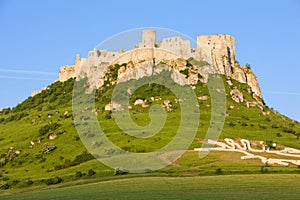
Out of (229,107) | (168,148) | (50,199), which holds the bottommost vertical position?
(50,199)

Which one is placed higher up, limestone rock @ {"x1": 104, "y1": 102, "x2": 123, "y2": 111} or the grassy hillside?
limestone rock @ {"x1": 104, "y1": 102, "x2": 123, "y2": 111}

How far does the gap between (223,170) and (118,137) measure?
177ft

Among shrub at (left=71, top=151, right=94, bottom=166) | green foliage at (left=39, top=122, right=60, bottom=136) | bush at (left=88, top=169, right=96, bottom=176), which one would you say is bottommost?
bush at (left=88, top=169, right=96, bottom=176)

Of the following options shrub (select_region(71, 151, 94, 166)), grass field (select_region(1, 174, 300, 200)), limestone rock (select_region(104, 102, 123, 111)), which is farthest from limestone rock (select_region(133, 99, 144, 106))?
grass field (select_region(1, 174, 300, 200))

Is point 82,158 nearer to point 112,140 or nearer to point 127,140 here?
point 127,140

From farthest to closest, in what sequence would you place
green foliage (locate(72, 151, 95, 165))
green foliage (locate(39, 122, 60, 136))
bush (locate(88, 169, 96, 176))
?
green foliage (locate(39, 122, 60, 136))
green foliage (locate(72, 151, 95, 165))
bush (locate(88, 169, 96, 176))

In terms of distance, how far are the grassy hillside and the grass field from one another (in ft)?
25.8

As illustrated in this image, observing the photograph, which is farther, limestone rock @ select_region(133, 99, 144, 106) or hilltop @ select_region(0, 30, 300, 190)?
limestone rock @ select_region(133, 99, 144, 106)

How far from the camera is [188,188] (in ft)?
284

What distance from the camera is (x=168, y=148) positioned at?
134750mm

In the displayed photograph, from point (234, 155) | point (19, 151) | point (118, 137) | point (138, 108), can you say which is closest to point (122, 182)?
point (234, 155)

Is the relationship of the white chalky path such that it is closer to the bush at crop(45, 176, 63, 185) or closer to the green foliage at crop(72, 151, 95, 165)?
the green foliage at crop(72, 151, 95, 165)

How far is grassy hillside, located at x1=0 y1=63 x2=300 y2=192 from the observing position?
112 metres

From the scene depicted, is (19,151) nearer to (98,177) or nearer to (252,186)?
(98,177)
